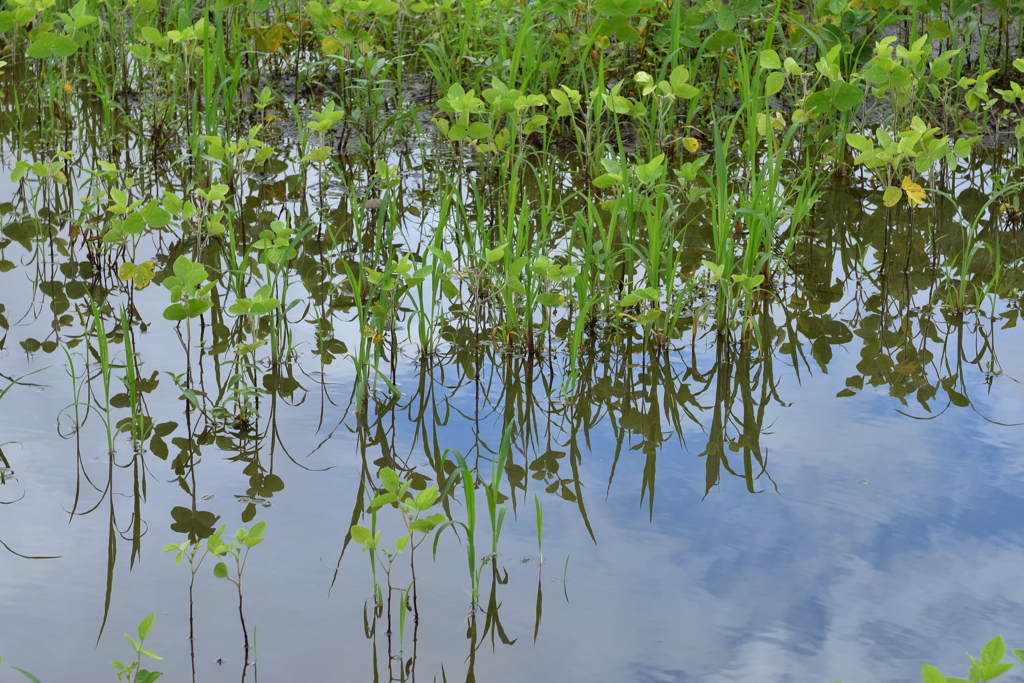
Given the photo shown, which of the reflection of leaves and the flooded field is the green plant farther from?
the reflection of leaves

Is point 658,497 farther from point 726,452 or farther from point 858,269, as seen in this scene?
point 858,269

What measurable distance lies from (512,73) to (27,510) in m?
2.06

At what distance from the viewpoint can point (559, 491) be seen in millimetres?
1868

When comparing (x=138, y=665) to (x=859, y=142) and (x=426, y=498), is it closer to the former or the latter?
(x=426, y=498)

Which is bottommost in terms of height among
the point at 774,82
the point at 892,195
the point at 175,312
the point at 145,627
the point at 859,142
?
the point at 145,627

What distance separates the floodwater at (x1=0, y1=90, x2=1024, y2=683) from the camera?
147cm

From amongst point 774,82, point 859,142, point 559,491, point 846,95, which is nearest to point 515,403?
point 559,491

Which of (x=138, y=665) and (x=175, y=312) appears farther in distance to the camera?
(x=175, y=312)

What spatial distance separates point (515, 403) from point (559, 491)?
0.36 meters

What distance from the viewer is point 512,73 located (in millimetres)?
3199

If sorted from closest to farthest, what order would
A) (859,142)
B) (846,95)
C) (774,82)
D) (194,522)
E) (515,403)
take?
1. (194,522)
2. (515,403)
3. (859,142)
4. (774,82)
5. (846,95)

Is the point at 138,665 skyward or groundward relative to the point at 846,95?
groundward

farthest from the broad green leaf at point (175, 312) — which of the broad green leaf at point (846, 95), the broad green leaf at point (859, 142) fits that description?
the broad green leaf at point (846, 95)

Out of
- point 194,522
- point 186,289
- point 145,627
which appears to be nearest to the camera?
point 145,627
